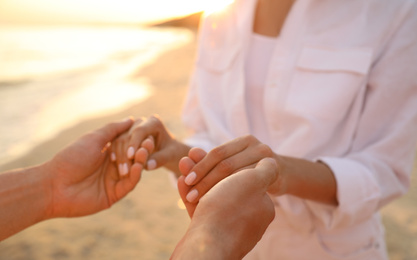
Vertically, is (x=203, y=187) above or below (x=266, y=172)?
below

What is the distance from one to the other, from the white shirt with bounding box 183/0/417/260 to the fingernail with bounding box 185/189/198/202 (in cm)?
58

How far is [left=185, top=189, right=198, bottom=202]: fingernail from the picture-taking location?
122cm

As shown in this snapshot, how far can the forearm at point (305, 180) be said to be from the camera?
4.55ft

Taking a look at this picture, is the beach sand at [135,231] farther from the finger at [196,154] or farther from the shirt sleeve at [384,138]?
the finger at [196,154]

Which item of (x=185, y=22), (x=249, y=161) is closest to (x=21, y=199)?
(x=249, y=161)

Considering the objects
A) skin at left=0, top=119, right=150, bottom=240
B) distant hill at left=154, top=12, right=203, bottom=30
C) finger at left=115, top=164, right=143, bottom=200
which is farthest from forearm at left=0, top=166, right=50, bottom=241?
distant hill at left=154, top=12, right=203, bottom=30

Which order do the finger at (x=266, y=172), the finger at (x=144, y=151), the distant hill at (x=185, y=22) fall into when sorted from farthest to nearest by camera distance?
the distant hill at (x=185, y=22) < the finger at (x=144, y=151) < the finger at (x=266, y=172)

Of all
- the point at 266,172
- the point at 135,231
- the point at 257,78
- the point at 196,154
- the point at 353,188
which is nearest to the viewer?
the point at 266,172

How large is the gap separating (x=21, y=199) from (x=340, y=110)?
145 cm

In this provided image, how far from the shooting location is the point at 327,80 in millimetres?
1588

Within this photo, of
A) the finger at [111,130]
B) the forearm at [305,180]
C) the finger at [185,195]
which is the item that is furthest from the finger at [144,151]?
the forearm at [305,180]

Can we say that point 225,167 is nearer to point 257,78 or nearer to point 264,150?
point 264,150

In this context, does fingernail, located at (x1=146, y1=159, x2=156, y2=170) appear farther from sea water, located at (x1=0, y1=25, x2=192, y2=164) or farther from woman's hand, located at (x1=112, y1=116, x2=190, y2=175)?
sea water, located at (x1=0, y1=25, x2=192, y2=164)

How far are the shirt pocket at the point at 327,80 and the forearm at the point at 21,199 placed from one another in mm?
1191
